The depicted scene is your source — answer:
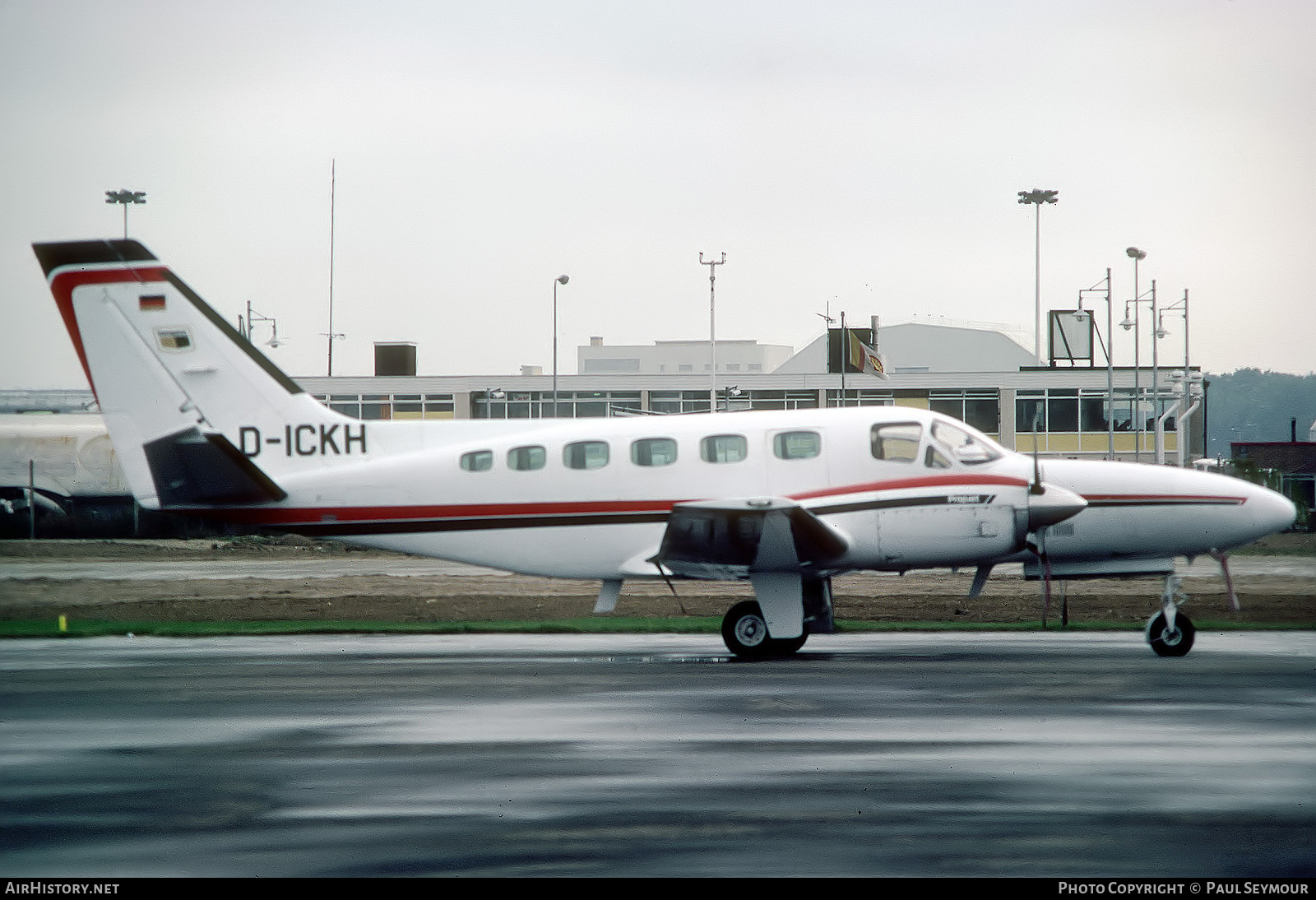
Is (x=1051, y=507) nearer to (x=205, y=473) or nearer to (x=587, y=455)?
(x=587, y=455)

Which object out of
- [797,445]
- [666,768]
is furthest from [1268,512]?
[666,768]

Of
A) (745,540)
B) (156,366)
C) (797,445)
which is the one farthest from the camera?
(156,366)

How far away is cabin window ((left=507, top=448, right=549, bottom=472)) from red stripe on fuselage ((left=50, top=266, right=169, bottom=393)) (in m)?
5.81

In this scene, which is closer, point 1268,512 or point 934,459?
point 1268,512

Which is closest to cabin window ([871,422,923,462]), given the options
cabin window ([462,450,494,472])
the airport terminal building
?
cabin window ([462,450,494,472])

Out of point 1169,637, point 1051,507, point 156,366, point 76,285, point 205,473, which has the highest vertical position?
point 76,285

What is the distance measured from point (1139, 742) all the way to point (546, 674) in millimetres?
6628

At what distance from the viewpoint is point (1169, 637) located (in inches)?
611

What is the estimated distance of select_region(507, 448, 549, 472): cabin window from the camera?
17.0 meters

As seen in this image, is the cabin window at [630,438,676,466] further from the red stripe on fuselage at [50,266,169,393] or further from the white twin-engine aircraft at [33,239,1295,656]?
the red stripe on fuselage at [50,266,169,393]

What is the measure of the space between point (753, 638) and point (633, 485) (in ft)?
7.91

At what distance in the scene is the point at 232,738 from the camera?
10.2 metres
